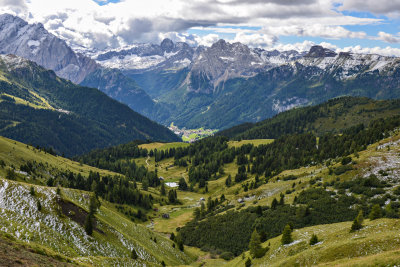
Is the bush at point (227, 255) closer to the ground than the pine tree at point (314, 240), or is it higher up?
closer to the ground

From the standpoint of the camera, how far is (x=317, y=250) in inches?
1969

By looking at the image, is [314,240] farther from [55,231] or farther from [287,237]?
[55,231]

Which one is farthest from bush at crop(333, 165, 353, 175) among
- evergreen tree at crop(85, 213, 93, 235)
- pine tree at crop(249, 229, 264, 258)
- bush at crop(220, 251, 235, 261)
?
evergreen tree at crop(85, 213, 93, 235)

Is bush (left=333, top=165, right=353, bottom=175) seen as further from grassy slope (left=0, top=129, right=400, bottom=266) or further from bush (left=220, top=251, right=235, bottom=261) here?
bush (left=220, top=251, right=235, bottom=261)

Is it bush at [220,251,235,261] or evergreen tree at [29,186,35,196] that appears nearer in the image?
evergreen tree at [29,186,35,196]

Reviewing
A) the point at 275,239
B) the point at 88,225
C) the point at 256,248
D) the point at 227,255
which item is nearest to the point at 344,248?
the point at 256,248

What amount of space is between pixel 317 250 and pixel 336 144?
161 meters

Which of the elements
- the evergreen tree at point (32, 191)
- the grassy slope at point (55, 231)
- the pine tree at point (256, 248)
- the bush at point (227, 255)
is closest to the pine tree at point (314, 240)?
the pine tree at point (256, 248)

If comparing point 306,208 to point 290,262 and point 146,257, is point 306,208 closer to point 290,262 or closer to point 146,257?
point 290,262

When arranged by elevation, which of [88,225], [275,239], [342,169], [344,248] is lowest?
[275,239]

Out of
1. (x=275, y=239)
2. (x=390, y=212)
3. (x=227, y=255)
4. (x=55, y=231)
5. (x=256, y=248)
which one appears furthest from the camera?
(x=227, y=255)

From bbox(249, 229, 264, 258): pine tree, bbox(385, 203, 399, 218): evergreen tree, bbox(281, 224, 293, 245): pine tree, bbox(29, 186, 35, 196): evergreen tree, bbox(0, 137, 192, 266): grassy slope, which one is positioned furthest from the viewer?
bbox(385, 203, 399, 218): evergreen tree

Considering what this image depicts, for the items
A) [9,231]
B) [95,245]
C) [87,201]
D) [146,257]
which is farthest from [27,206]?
[146,257]

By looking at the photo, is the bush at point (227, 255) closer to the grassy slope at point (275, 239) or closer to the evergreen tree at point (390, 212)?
the grassy slope at point (275, 239)
